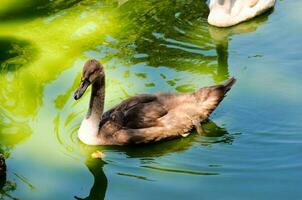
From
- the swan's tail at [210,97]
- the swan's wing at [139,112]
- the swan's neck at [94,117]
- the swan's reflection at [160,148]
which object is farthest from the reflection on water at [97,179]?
the swan's tail at [210,97]

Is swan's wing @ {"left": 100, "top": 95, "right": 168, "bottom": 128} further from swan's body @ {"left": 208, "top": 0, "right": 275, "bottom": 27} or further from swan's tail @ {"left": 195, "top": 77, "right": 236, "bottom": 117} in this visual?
swan's body @ {"left": 208, "top": 0, "right": 275, "bottom": 27}

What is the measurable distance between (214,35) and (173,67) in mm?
1276

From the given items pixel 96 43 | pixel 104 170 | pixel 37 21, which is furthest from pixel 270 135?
pixel 37 21

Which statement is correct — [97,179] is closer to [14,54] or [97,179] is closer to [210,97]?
[210,97]

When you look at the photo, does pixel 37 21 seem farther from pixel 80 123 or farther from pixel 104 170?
pixel 104 170

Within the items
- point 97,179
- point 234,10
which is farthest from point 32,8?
point 97,179

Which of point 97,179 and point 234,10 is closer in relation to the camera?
point 97,179

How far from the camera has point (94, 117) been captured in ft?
24.4

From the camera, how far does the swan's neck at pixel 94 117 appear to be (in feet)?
24.4

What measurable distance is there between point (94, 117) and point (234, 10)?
143 inches

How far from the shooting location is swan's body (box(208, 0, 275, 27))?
10.1 meters

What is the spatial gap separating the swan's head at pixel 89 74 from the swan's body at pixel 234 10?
3148 mm

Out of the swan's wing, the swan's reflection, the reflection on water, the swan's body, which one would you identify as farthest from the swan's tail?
the swan's body

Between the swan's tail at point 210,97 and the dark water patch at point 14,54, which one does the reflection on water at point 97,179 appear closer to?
the swan's tail at point 210,97
